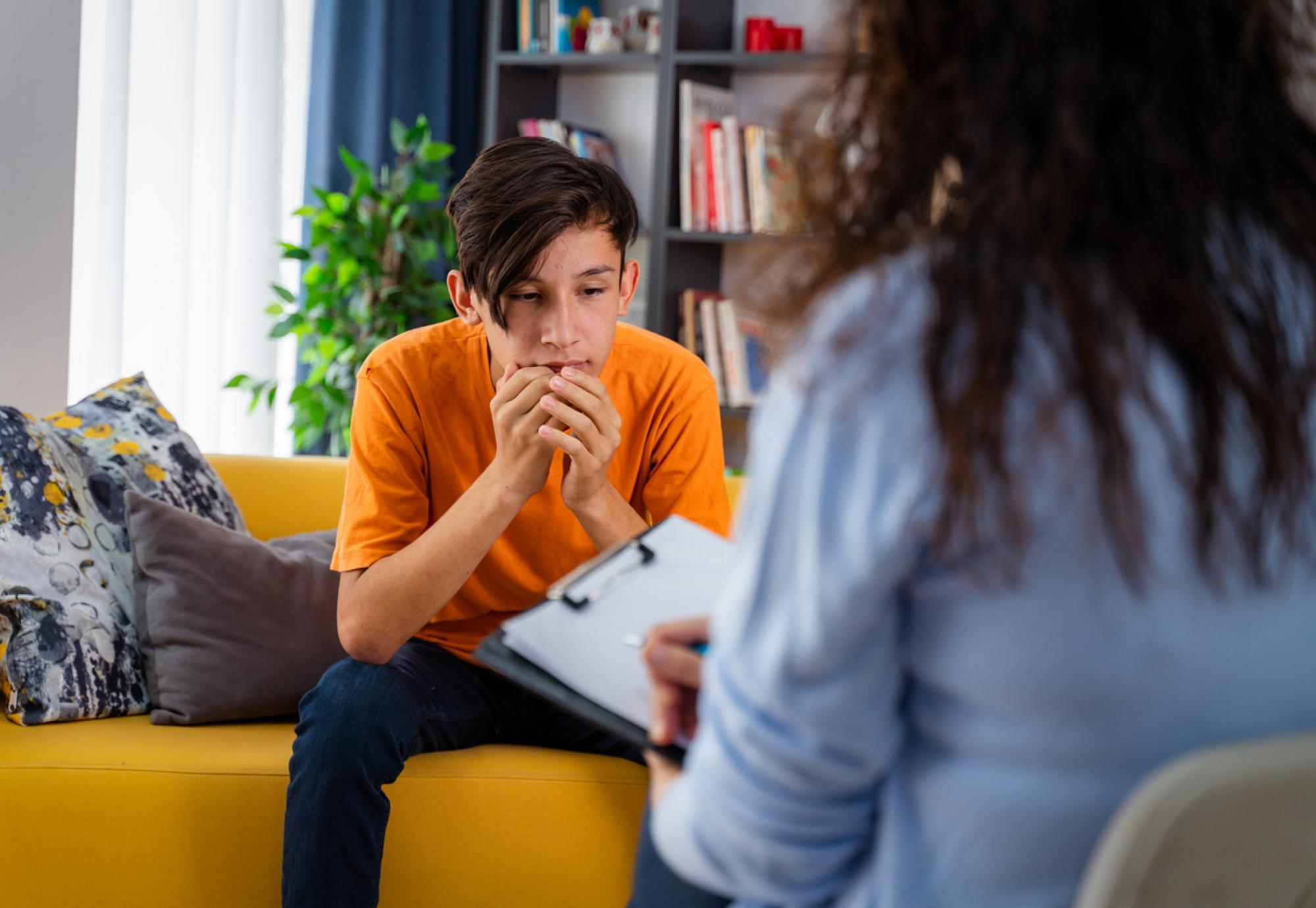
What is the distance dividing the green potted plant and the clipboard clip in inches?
85.8

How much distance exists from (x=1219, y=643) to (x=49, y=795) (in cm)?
134

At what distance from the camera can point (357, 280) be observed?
3.04m

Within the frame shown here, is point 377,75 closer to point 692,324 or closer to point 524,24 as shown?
point 524,24

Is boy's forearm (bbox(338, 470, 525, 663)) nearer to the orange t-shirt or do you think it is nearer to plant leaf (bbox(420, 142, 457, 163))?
the orange t-shirt

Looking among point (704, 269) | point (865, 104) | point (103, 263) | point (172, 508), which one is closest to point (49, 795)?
point (172, 508)

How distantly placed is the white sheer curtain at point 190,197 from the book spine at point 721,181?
113 cm

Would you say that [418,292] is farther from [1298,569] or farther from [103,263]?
[1298,569]

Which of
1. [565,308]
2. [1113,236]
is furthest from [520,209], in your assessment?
[1113,236]

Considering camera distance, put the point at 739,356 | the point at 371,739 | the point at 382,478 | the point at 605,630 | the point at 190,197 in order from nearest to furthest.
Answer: the point at 605,630, the point at 371,739, the point at 382,478, the point at 190,197, the point at 739,356

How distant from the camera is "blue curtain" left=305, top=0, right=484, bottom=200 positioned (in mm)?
3248

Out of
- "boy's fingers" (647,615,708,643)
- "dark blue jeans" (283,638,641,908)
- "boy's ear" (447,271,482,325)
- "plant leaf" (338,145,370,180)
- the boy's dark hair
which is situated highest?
"plant leaf" (338,145,370,180)

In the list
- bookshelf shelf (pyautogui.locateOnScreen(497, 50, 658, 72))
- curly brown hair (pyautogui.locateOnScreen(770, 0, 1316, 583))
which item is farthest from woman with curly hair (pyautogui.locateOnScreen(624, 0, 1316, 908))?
bookshelf shelf (pyautogui.locateOnScreen(497, 50, 658, 72))

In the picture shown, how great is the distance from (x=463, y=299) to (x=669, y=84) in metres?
1.77

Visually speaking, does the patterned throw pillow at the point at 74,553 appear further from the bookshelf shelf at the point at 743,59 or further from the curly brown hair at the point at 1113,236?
the bookshelf shelf at the point at 743,59
